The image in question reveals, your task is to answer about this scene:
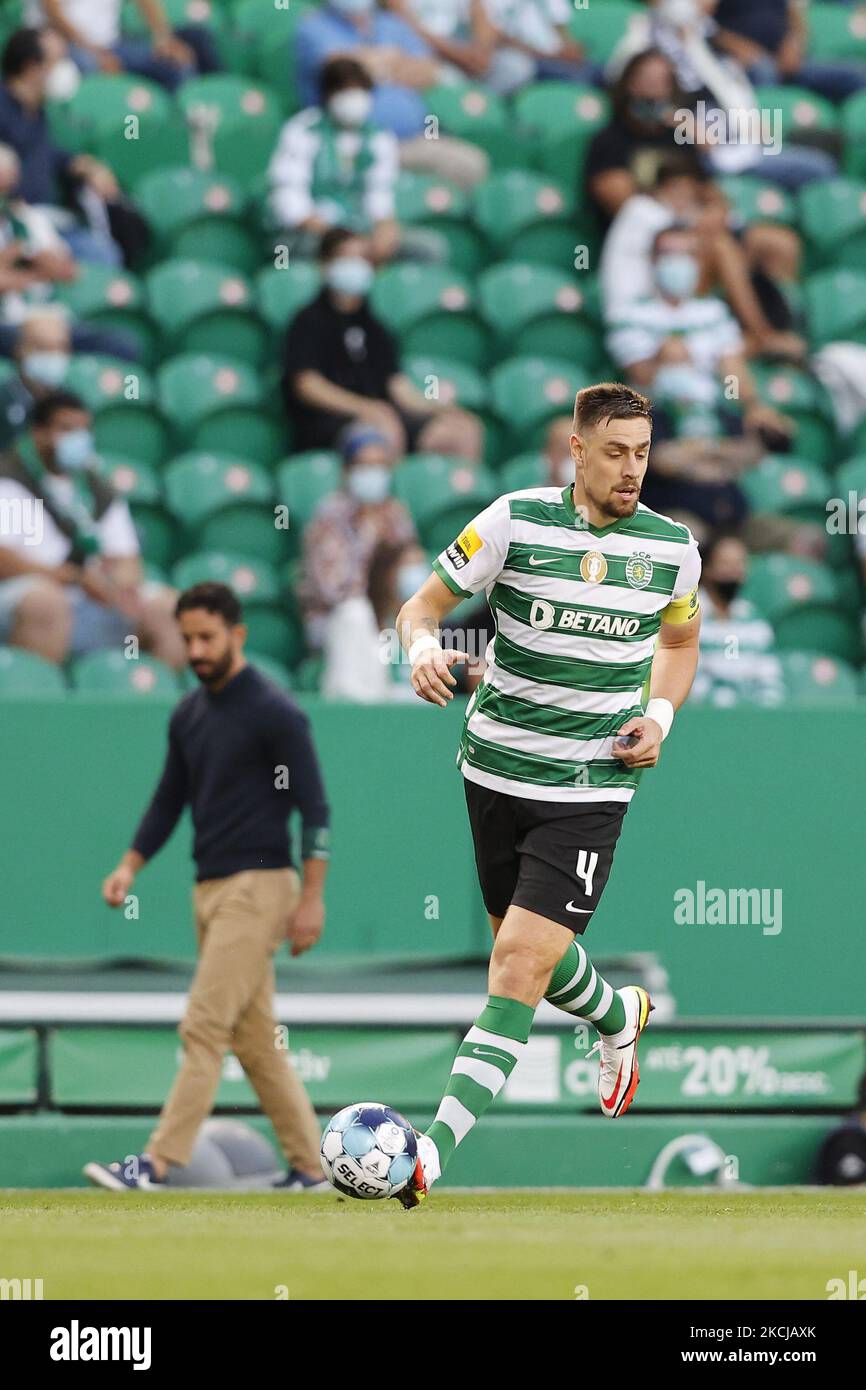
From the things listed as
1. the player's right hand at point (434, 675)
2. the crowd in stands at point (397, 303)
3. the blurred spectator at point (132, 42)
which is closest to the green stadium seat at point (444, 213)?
the crowd in stands at point (397, 303)

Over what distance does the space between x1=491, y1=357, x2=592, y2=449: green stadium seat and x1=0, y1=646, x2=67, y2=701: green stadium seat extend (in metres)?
3.47

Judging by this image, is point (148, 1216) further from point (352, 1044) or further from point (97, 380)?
point (97, 380)

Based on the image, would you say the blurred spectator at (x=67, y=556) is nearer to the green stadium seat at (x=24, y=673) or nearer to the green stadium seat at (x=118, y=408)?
the green stadium seat at (x=24, y=673)

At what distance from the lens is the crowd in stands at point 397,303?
1072cm

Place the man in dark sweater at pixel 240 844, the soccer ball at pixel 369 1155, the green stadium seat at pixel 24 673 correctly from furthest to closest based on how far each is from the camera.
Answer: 1. the green stadium seat at pixel 24 673
2. the man in dark sweater at pixel 240 844
3. the soccer ball at pixel 369 1155

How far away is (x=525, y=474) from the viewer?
1155 centimetres

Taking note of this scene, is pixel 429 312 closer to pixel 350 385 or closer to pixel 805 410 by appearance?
pixel 350 385

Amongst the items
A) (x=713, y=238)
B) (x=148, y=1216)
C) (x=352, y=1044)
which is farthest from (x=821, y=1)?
(x=148, y=1216)

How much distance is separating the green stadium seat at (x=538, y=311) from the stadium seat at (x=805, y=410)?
1.03 meters

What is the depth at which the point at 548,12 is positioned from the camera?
14.3 meters

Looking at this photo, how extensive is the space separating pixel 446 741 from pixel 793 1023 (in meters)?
1.99

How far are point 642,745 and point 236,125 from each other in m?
8.66

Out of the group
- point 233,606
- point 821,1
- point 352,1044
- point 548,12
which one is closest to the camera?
point 233,606

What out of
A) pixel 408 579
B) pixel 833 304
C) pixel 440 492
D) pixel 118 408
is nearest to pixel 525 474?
pixel 440 492
